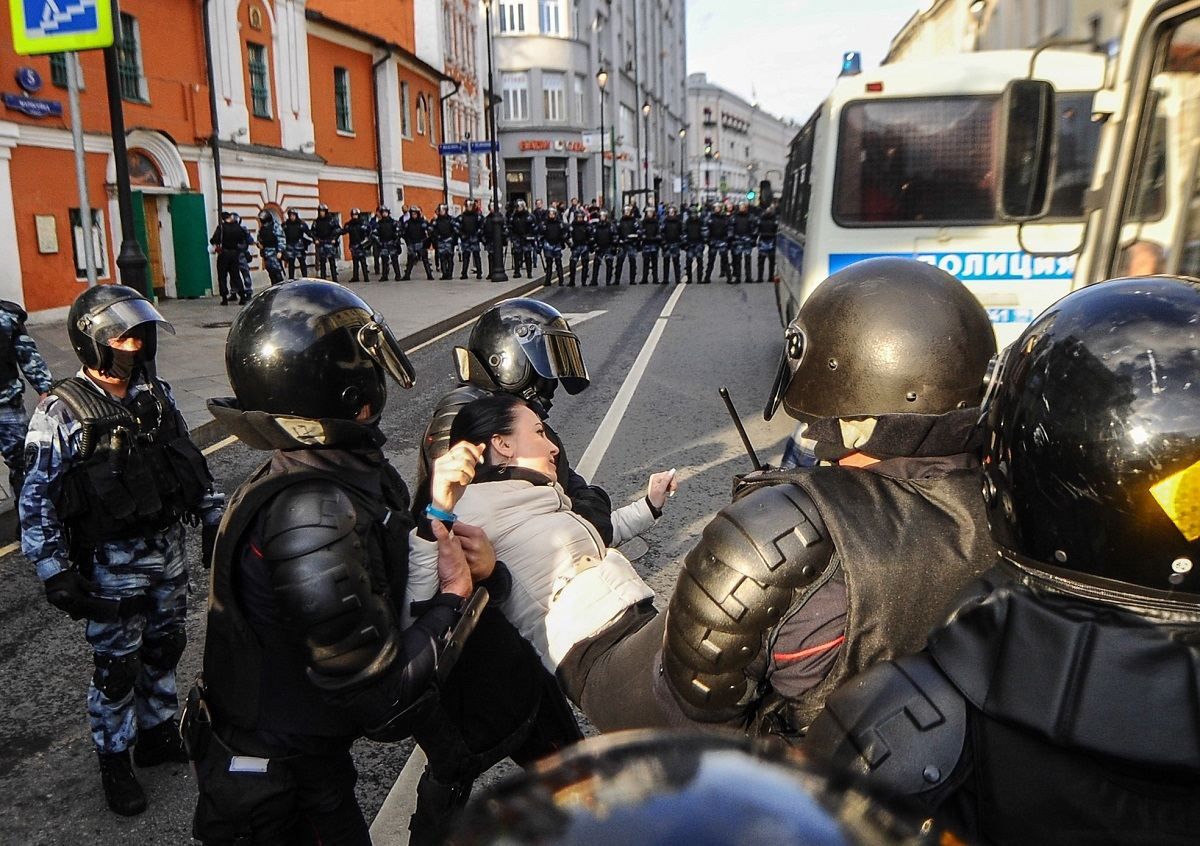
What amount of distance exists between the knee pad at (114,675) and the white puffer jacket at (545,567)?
1.69 m

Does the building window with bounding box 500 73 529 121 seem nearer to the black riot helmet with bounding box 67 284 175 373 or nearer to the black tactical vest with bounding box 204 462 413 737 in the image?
the black riot helmet with bounding box 67 284 175 373

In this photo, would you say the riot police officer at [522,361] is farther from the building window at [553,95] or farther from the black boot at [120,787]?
the building window at [553,95]

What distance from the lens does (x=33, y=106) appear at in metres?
14.6

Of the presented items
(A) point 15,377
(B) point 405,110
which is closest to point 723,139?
(B) point 405,110

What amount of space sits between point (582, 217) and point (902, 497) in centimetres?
2251

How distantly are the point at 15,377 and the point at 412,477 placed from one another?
2.51 m

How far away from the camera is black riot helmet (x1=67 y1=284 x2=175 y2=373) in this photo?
340cm

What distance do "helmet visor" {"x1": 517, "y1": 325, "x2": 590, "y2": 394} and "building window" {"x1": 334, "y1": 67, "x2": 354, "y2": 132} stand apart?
86.7 feet

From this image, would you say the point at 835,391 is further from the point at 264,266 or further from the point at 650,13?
the point at 650,13

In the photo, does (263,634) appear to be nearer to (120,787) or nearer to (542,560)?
(542,560)

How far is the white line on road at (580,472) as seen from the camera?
295 cm

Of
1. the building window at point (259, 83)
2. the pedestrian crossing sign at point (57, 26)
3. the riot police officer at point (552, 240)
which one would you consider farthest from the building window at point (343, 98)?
the pedestrian crossing sign at point (57, 26)

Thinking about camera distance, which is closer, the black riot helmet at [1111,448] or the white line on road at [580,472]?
the black riot helmet at [1111,448]

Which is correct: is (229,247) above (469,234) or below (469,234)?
below
